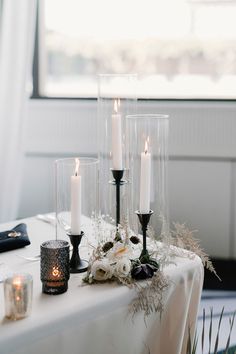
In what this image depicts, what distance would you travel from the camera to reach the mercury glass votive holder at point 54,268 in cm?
136

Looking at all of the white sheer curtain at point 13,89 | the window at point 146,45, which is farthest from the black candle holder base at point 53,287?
the window at point 146,45

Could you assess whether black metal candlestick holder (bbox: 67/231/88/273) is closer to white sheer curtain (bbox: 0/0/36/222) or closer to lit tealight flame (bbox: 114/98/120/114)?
lit tealight flame (bbox: 114/98/120/114)

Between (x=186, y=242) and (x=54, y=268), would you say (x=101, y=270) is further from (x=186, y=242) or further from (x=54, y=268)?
(x=186, y=242)

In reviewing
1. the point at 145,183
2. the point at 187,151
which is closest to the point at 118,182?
the point at 145,183

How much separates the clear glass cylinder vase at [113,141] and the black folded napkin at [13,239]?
24 centimetres

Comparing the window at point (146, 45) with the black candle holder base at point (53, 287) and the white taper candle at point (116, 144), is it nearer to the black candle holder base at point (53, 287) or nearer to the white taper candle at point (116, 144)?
the white taper candle at point (116, 144)

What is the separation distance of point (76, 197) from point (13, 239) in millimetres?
330

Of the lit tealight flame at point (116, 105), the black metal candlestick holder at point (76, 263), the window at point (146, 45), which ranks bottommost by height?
the black metal candlestick holder at point (76, 263)

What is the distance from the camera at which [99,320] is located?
1.35 metres

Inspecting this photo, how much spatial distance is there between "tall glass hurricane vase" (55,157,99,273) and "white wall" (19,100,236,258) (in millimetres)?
1588

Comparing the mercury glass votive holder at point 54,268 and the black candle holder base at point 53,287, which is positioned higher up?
the mercury glass votive holder at point 54,268

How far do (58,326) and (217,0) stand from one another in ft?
7.32

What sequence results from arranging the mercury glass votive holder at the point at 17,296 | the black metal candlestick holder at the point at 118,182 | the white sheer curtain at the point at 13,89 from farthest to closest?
the white sheer curtain at the point at 13,89 < the black metal candlestick holder at the point at 118,182 < the mercury glass votive holder at the point at 17,296

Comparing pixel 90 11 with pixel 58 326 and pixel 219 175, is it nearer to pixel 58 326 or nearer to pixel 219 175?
pixel 219 175
